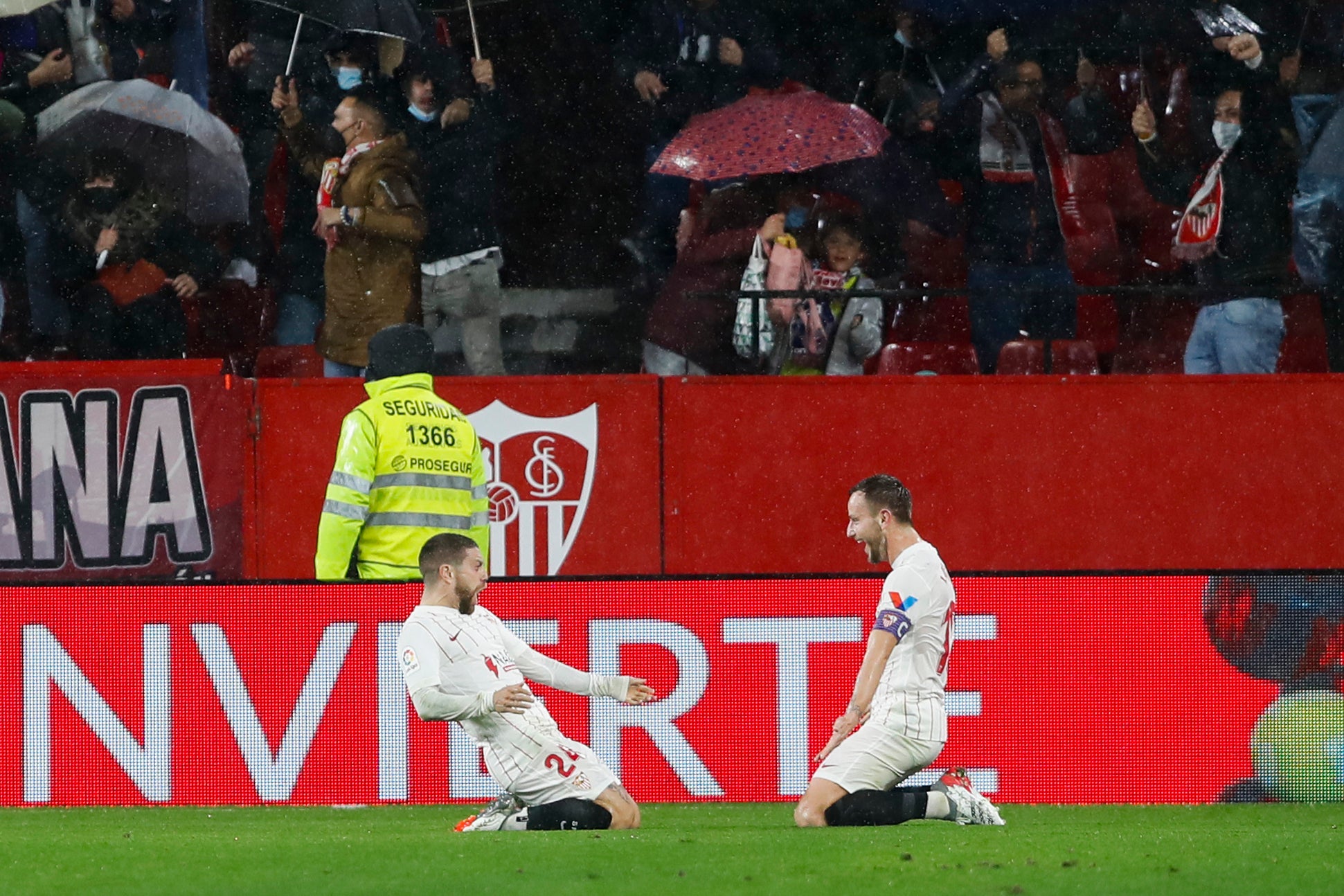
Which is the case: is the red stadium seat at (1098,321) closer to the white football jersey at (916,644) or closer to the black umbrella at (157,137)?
the white football jersey at (916,644)

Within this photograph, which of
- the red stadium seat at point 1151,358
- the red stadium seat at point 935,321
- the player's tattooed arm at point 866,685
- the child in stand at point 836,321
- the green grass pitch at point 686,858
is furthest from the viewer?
the red stadium seat at point 935,321

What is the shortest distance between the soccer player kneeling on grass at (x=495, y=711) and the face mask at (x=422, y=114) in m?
4.93

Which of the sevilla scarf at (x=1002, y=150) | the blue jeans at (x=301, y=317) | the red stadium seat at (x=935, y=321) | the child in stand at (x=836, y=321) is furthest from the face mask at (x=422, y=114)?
the sevilla scarf at (x=1002, y=150)

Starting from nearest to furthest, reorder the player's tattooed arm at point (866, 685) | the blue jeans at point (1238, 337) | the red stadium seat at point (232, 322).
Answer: the player's tattooed arm at point (866, 685), the blue jeans at point (1238, 337), the red stadium seat at point (232, 322)

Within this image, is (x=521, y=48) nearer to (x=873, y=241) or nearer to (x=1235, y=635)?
(x=873, y=241)

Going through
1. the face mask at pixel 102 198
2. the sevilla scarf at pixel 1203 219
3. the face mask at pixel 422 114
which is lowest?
the sevilla scarf at pixel 1203 219

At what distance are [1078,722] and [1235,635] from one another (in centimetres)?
81

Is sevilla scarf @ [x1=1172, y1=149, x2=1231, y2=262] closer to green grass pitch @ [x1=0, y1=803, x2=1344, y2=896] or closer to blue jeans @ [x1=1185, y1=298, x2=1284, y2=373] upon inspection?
blue jeans @ [x1=1185, y1=298, x2=1284, y2=373]

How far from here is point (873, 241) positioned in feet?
41.3

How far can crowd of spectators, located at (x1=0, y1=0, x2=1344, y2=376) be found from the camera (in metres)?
12.3

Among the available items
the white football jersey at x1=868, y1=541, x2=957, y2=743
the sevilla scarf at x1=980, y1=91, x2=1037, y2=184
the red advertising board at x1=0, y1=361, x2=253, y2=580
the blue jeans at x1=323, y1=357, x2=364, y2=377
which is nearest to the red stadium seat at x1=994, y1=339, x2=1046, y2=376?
the sevilla scarf at x1=980, y1=91, x2=1037, y2=184

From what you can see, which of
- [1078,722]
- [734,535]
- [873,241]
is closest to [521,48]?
[873,241]

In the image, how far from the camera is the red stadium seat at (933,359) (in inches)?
496

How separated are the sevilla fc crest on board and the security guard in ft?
6.99
